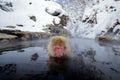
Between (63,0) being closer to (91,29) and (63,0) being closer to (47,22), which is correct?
(91,29)

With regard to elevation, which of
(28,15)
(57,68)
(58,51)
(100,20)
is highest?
(28,15)

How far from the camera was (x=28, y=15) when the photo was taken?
27594mm

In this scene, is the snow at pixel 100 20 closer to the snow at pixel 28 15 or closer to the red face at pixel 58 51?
the snow at pixel 28 15

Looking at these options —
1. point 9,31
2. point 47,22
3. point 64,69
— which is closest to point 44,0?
point 47,22

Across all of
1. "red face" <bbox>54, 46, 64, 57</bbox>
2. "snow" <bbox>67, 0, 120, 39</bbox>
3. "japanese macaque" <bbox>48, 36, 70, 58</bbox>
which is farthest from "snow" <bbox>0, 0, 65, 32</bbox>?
"red face" <bbox>54, 46, 64, 57</bbox>

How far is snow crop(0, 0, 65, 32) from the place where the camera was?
23.3 m

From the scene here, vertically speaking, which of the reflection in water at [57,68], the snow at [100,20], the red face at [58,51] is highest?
the snow at [100,20]

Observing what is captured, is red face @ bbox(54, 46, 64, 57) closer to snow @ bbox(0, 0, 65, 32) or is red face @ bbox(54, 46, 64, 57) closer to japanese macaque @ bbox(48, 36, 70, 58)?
japanese macaque @ bbox(48, 36, 70, 58)

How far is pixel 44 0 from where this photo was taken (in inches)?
1362

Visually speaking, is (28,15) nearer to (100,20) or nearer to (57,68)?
(100,20)

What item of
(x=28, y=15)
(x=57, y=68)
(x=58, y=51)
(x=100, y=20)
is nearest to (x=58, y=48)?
(x=58, y=51)

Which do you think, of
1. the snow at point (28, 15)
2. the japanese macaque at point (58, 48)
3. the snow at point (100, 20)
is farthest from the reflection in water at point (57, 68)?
the snow at point (100, 20)

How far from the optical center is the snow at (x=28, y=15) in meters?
23.3

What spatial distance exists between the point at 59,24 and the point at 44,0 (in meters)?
6.59
